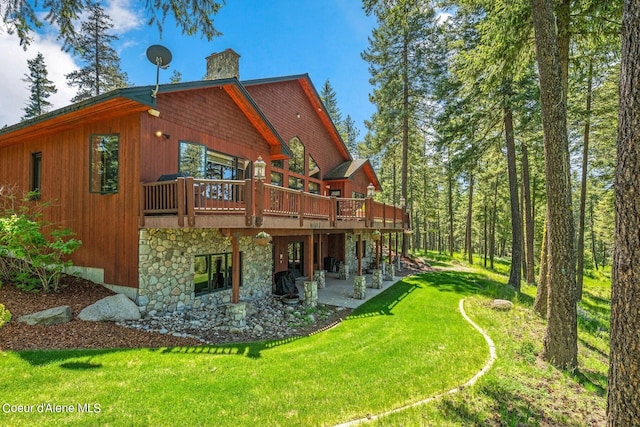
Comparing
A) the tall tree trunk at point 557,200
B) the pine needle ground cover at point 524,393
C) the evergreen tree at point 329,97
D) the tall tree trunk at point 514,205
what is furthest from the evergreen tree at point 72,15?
the evergreen tree at point 329,97

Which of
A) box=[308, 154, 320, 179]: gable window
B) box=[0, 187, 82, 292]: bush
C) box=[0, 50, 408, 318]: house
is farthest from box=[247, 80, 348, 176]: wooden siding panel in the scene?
box=[0, 187, 82, 292]: bush

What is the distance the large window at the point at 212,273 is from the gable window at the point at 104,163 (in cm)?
290

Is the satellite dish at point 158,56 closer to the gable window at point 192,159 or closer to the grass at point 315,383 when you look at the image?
the gable window at point 192,159

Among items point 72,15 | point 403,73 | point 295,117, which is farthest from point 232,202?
point 403,73

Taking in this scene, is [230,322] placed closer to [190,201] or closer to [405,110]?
[190,201]

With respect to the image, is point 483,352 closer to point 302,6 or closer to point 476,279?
point 476,279

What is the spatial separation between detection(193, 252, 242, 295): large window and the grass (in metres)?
2.90

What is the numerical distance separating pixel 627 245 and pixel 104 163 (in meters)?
10.0

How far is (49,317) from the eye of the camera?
6102mm

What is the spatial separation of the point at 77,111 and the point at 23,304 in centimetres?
449

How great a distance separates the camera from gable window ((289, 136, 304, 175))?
15616mm

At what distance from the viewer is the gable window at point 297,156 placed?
51.2ft

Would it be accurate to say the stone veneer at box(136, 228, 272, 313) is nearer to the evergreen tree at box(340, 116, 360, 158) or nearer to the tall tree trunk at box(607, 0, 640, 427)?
the tall tree trunk at box(607, 0, 640, 427)

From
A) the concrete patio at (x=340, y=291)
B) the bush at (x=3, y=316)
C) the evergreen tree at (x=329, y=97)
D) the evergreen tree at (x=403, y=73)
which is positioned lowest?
the concrete patio at (x=340, y=291)
